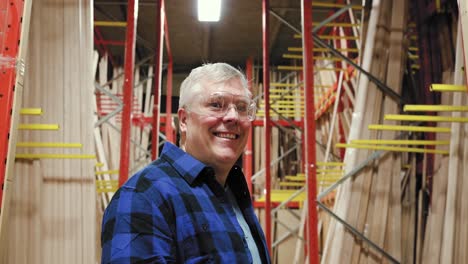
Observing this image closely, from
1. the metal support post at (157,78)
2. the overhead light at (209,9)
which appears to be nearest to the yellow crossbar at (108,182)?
the metal support post at (157,78)

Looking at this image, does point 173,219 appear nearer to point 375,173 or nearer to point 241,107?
point 241,107

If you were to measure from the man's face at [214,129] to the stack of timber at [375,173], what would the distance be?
3.19 metres

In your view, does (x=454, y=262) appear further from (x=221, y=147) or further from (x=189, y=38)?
(x=189, y=38)

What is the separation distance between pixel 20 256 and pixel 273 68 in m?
12.3

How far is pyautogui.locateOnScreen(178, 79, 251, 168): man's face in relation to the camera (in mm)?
2309

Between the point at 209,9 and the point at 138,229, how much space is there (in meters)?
7.63

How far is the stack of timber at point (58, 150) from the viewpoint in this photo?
14.9ft

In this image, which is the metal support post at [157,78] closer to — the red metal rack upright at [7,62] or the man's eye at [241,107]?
the red metal rack upright at [7,62]

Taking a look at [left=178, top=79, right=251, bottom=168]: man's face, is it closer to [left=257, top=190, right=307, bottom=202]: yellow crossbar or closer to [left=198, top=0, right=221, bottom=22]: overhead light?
[left=198, top=0, right=221, bottom=22]: overhead light

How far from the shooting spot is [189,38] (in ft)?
45.2

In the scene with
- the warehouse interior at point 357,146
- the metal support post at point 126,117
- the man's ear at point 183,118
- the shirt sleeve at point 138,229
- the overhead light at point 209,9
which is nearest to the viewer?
the shirt sleeve at point 138,229

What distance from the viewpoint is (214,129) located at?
2318 mm

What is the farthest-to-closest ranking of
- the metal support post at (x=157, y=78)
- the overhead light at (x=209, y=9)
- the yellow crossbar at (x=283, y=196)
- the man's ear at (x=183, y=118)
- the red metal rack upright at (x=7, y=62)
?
the yellow crossbar at (x=283, y=196) → the overhead light at (x=209, y=9) → the metal support post at (x=157, y=78) → the red metal rack upright at (x=7, y=62) → the man's ear at (x=183, y=118)

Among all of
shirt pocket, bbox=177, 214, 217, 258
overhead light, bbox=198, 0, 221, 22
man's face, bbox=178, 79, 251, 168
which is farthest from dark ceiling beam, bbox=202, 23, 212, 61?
shirt pocket, bbox=177, 214, 217, 258
